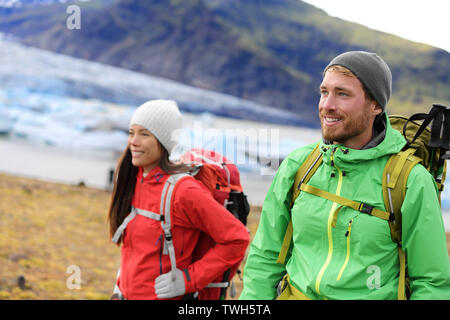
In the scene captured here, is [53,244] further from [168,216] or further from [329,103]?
[329,103]

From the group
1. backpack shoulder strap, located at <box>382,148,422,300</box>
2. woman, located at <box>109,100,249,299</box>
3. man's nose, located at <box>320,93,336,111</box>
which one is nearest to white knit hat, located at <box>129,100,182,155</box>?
woman, located at <box>109,100,249,299</box>

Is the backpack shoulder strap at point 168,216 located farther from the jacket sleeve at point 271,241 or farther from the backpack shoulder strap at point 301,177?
the backpack shoulder strap at point 301,177

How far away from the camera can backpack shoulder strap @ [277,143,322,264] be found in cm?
192

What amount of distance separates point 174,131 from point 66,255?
6.41 metres

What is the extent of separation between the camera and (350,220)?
1744 mm

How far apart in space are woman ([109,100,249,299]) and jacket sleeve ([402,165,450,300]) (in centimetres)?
118

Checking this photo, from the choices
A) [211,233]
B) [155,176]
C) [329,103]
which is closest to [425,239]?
[329,103]

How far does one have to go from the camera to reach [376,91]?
185 cm

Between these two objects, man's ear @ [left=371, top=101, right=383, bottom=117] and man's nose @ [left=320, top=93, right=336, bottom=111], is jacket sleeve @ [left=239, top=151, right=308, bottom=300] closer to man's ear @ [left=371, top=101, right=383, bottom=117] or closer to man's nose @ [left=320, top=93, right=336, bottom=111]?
man's nose @ [left=320, top=93, right=336, bottom=111]

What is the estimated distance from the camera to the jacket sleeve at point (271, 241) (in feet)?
6.46

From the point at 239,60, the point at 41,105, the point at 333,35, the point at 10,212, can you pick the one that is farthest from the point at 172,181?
the point at 239,60

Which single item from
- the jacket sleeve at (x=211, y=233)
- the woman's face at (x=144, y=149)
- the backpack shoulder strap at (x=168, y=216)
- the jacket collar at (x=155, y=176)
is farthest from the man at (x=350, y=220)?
the woman's face at (x=144, y=149)

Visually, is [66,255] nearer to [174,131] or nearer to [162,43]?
[174,131]

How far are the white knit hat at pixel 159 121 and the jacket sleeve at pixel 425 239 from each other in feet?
5.38
